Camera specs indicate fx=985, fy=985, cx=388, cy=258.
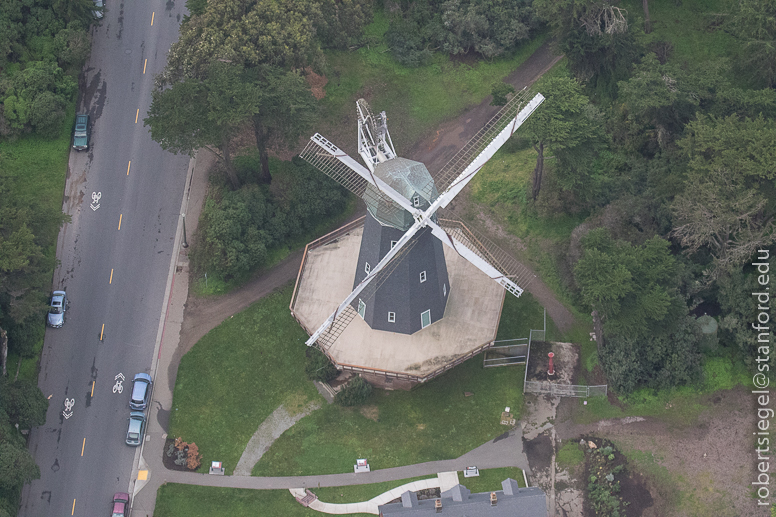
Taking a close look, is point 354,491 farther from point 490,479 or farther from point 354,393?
point 490,479

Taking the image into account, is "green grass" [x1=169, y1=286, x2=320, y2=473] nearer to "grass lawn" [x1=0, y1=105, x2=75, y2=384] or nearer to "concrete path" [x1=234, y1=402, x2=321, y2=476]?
"concrete path" [x1=234, y1=402, x2=321, y2=476]

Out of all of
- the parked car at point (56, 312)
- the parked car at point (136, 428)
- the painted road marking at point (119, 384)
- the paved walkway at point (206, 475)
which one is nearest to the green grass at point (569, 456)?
the paved walkway at point (206, 475)

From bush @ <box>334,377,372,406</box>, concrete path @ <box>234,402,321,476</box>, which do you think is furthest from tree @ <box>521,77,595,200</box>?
concrete path @ <box>234,402,321,476</box>

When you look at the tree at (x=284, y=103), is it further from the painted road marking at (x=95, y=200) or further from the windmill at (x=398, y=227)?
the painted road marking at (x=95, y=200)

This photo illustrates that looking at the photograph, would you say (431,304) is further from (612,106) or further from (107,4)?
(107,4)

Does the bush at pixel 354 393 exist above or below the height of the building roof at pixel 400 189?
below

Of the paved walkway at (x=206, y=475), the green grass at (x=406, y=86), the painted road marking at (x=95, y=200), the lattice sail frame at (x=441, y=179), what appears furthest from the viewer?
the green grass at (x=406, y=86)
